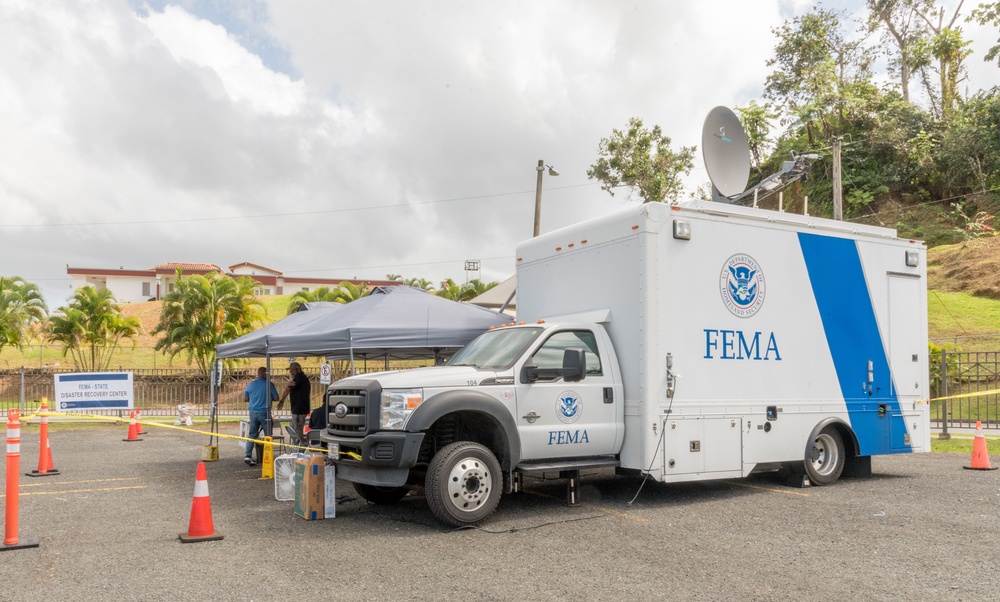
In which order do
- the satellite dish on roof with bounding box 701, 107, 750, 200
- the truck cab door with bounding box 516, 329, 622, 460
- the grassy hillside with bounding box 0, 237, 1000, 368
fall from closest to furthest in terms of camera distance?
the truck cab door with bounding box 516, 329, 622, 460, the satellite dish on roof with bounding box 701, 107, 750, 200, the grassy hillside with bounding box 0, 237, 1000, 368

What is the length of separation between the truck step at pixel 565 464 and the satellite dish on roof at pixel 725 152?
4.43 meters

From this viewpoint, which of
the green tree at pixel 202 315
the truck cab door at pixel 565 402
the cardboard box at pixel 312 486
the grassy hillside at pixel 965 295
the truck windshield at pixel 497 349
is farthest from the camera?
the green tree at pixel 202 315

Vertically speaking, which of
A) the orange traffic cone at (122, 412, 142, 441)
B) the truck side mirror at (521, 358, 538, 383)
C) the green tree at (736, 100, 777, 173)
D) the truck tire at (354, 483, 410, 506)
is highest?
the green tree at (736, 100, 777, 173)

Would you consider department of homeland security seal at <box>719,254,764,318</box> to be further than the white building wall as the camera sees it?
No

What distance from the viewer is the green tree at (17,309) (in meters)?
31.5

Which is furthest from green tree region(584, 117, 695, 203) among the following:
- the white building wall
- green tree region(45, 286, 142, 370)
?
the white building wall

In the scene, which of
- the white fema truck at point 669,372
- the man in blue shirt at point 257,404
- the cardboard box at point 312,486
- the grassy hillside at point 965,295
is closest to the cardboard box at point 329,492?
the cardboard box at point 312,486

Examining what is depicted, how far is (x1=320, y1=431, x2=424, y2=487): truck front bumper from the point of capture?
7.49m

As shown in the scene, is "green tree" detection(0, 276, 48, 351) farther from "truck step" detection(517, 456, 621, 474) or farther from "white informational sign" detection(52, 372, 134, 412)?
"truck step" detection(517, 456, 621, 474)

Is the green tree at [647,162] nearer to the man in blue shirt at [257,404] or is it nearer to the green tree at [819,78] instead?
the green tree at [819,78]

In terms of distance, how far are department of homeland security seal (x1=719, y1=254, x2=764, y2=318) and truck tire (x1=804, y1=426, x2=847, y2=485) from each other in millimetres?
1957

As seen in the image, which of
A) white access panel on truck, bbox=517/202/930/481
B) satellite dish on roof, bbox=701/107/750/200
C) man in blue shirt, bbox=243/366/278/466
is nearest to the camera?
white access panel on truck, bbox=517/202/930/481

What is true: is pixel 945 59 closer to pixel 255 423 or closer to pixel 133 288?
pixel 255 423

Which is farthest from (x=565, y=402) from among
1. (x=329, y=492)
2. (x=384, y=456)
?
(x=329, y=492)
